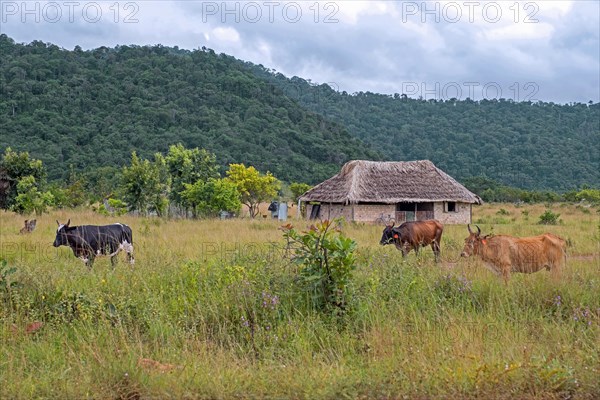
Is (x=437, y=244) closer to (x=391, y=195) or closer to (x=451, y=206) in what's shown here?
(x=391, y=195)

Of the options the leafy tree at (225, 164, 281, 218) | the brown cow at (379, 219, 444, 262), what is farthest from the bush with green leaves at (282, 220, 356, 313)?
the leafy tree at (225, 164, 281, 218)

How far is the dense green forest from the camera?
53562 mm

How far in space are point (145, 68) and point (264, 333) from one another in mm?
69391

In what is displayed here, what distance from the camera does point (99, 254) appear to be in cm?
1121

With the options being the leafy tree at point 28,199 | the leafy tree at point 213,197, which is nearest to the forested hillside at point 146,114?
the leafy tree at point 213,197

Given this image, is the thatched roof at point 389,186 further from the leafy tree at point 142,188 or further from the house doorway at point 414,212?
the leafy tree at point 142,188

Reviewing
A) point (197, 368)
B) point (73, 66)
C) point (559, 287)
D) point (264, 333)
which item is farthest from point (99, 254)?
point (73, 66)

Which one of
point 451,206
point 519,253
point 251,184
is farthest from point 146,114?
point 519,253

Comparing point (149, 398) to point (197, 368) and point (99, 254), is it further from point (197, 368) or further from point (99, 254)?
point (99, 254)

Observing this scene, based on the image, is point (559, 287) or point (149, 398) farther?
point (559, 287)

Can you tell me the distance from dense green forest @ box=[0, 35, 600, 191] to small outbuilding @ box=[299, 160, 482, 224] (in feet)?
73.2

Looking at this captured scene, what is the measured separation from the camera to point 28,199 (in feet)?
81.0

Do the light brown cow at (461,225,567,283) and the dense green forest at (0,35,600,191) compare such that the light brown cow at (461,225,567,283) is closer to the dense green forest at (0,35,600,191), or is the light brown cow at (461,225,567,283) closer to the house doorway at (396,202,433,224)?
the house doorway at (396,202,433,224)

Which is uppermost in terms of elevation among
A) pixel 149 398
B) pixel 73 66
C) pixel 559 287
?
pixel 73 66
